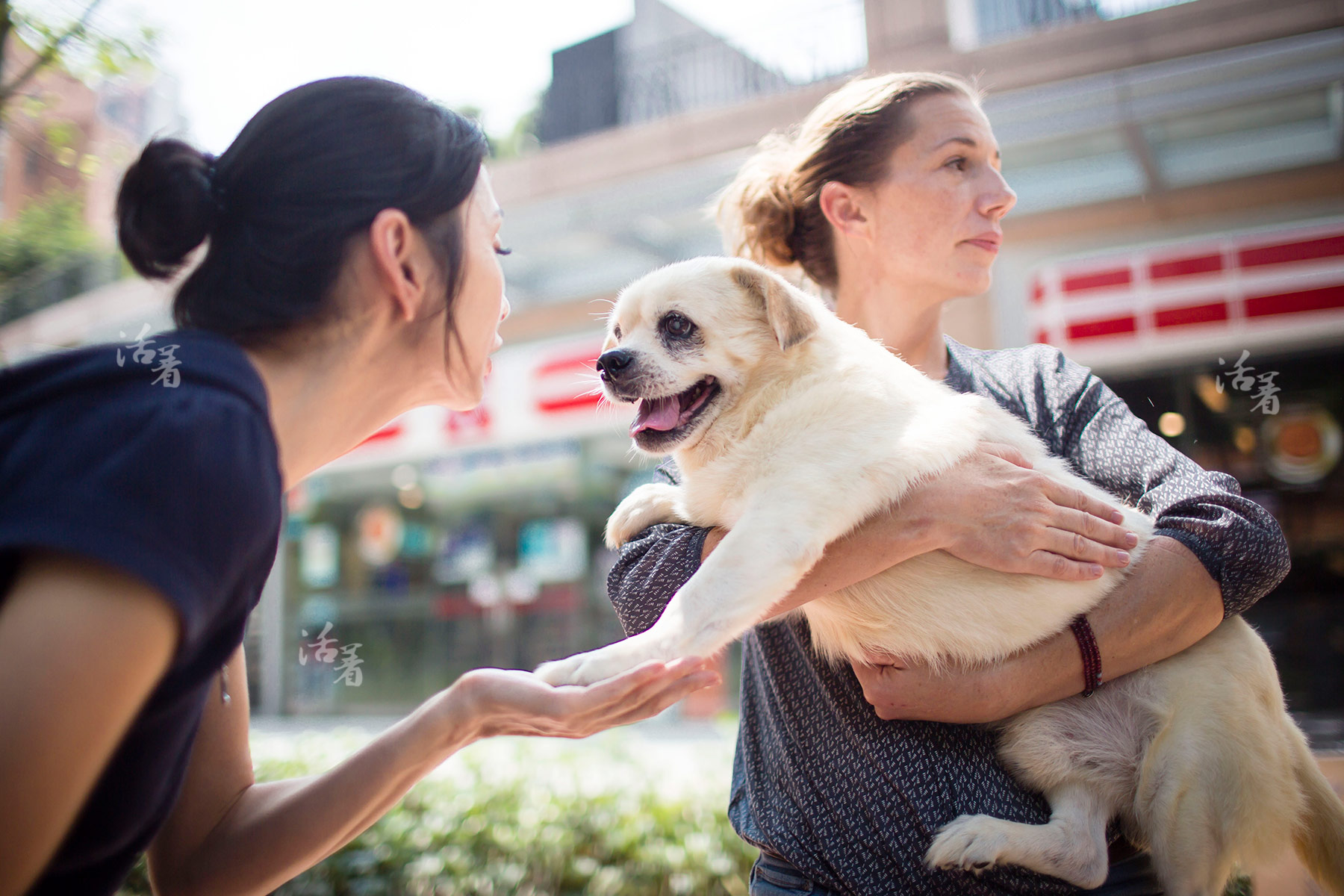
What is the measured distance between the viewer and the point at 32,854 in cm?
85

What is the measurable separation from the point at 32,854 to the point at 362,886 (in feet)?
10.9

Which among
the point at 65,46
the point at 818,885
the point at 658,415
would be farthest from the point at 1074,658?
the point at 65,46

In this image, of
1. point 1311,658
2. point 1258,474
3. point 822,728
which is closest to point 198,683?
point 822,728

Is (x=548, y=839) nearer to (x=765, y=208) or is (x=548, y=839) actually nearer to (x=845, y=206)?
(x=765, y=208)

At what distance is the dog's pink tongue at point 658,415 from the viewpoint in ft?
6.49

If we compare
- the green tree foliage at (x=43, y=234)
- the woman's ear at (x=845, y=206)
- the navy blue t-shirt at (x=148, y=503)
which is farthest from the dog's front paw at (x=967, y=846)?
the green tree foliage at (x=43, y=234)

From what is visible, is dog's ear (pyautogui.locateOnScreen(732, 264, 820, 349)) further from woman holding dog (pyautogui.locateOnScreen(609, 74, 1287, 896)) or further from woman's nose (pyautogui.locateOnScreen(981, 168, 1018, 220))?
woman's nose (pyautogui.locateOnScreen(981, 168, 1018, 220))

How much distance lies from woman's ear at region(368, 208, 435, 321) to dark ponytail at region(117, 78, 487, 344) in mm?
24

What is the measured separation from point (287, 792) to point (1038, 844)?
136 centimetres

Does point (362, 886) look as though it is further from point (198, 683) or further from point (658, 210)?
point (658, 210)

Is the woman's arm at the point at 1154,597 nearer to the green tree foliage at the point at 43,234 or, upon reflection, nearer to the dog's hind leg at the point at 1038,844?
the dog's hind leg at the point at 1038,844

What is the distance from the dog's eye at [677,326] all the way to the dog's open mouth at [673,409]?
0.46 ft

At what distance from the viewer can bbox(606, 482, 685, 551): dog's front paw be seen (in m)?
1.88

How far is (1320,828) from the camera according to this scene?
1.72 metres
